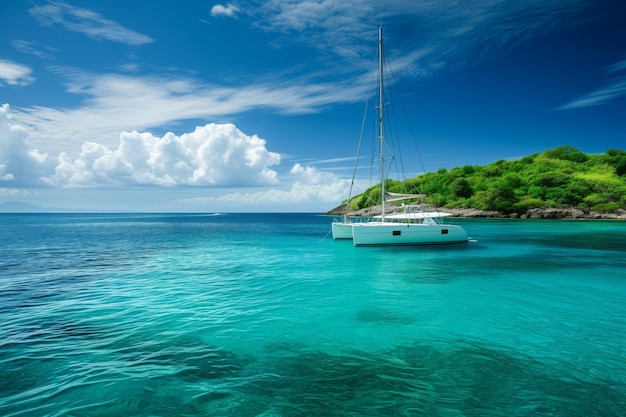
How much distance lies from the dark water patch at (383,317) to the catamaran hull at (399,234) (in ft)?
60.5

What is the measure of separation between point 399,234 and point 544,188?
9428 centimetres

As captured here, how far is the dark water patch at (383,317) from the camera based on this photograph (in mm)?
10766

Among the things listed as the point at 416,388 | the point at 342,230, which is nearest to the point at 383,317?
the point at 416,388

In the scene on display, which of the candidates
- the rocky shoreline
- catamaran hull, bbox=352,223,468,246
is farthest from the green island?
catamaran hull, bbox=352,223,468,246

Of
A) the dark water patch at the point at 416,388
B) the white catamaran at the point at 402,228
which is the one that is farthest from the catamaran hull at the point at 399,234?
the dark water patch at the point at 416,388

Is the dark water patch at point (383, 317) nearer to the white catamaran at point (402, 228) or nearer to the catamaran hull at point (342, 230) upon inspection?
the white catamaran at point (402, 228)

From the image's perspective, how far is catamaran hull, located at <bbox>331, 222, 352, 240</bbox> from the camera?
124 feet

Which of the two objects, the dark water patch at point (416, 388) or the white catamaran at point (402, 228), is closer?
the dark water patch at point (416, 388)

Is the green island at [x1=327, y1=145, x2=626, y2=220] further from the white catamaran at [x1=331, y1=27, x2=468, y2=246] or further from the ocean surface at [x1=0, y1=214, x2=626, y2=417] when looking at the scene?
the ocean surface at [x1=0, y1=214, x2=626, y2=417]

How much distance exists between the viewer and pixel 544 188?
99.4 meters

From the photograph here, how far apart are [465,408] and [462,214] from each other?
11045cm

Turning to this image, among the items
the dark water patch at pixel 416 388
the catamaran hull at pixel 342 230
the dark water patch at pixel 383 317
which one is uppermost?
the catamaran hull at pixel 342 230

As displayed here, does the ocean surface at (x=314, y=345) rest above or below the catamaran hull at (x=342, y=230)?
below

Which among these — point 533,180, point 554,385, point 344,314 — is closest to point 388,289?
point 344,314
